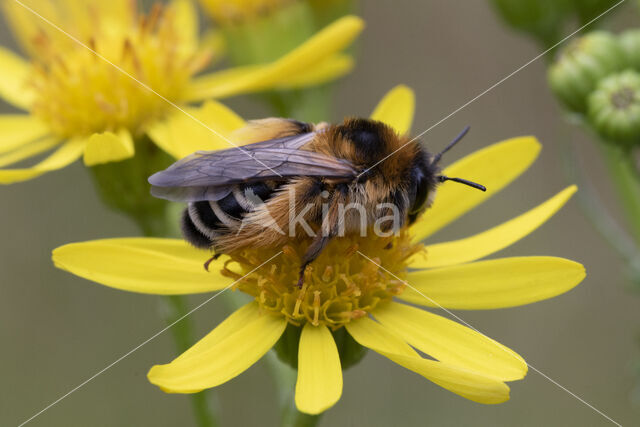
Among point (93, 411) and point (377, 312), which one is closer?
point (377, 312)

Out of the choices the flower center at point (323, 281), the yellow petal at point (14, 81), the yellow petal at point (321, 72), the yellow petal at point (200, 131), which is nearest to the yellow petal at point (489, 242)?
the flower center at point (323, 281)

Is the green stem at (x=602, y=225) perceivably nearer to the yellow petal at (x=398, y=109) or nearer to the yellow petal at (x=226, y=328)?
the yellow petal at (x=398, y=109)

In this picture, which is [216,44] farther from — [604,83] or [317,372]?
[317,372]

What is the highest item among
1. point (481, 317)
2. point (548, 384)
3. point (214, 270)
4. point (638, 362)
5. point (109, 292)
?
point (214, 270)

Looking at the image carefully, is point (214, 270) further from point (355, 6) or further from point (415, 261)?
point (355, 6)

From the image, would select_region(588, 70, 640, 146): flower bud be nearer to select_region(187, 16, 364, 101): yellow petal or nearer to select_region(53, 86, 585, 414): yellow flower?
select_region(53, 86, 585, 414): yellow flower

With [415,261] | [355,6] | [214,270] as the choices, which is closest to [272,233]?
[214,270]
